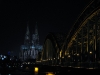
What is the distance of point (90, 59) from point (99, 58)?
18.3ft

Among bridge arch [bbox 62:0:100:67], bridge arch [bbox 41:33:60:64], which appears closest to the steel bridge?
bridge arch [bbox 62:0:100:67]

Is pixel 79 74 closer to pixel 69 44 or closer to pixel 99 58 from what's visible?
pixel 99 58

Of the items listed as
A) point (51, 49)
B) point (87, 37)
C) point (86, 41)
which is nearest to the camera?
point (87, 37)

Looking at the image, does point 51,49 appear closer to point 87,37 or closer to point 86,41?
point 86,41

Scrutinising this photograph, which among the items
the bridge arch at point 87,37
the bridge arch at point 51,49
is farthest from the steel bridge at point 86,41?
the bridge arch at point 51,49

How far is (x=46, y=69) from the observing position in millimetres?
113750

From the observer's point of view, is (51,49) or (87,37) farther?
(51,49)

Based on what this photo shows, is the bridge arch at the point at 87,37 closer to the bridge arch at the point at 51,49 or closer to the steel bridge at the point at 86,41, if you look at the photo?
the steel bridge at the point at 86,41

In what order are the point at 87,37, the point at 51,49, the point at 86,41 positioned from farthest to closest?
the point at 51,49
the point at 86,41
the point at 87,37

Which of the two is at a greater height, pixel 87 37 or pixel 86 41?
pixel 87 37

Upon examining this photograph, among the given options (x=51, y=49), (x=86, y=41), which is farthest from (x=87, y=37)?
(x=51, y=49)

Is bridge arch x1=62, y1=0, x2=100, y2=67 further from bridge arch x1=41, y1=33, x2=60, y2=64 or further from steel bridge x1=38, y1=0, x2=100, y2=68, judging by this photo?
bridge arch x1=41, y1=33, x2=60, y2=64

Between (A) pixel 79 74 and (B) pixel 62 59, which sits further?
(B) pixel 62 59

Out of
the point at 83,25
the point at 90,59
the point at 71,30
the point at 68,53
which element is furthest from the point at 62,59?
the point at 90,59
